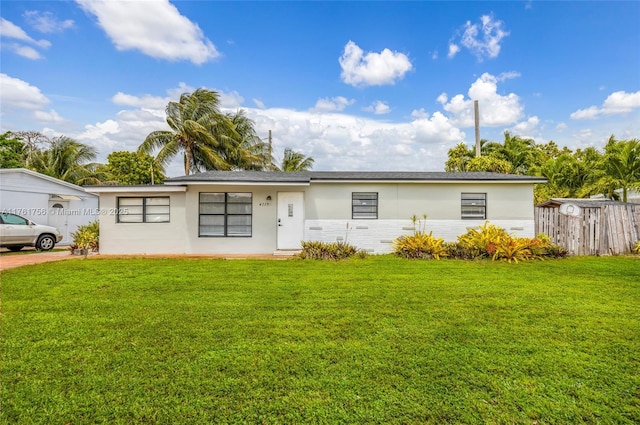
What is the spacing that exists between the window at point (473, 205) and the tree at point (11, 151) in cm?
2730

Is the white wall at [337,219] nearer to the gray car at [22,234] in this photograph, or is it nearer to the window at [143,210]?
the window at [143,210]

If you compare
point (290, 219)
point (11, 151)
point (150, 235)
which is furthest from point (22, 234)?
point (11, 151)

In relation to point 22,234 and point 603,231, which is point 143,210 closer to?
point 22,234

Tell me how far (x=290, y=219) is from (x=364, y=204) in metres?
2.77

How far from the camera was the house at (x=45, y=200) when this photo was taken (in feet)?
42.8

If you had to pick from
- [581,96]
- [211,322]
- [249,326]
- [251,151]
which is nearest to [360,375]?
[249,326]

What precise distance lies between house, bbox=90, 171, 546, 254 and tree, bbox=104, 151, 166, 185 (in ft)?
29.9

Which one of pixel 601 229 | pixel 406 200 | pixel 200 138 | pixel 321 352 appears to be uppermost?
pixel 200 138

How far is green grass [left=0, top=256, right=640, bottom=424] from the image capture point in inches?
98.7

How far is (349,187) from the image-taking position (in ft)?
36.6

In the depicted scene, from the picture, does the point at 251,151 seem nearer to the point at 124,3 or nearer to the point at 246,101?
the point at 246,101

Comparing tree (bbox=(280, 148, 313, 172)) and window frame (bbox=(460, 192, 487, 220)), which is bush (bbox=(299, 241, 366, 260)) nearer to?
window frame (bbox=(460, 192, 487, 220))

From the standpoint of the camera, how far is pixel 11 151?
2092 centimetres

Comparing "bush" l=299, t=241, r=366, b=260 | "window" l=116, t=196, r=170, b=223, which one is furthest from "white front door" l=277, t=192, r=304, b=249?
"window" l=116, t=196, r=170, b=223
